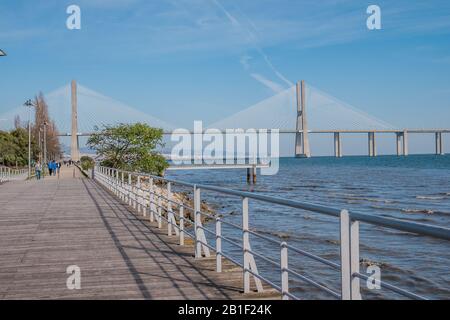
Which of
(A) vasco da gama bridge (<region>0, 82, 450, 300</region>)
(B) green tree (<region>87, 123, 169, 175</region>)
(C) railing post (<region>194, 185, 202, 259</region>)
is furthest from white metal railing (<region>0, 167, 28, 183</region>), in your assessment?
(C) railing post (<region>194, 185, 202, 259</region>)

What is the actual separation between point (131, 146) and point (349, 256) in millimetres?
30865

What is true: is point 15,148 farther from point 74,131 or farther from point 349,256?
point 349,256

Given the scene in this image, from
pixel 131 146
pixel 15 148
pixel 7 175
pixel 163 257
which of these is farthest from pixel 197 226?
pixel 15 148

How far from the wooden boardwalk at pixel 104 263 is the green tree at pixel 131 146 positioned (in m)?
20.9

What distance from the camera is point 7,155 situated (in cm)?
6794

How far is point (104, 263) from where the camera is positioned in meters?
7.33

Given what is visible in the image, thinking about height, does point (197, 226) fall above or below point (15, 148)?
below

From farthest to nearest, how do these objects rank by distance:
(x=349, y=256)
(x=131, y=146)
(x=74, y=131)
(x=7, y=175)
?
(x=74, y=131) → (x=7, y=175) → (x=131, y=146) → (x=349, y=256)

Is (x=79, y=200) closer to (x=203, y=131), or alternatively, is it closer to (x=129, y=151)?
(x=129, y=151)

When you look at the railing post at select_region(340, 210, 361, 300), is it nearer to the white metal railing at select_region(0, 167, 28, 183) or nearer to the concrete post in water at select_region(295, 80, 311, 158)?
the white metal railing at select_region(0, 167, 28, 183)

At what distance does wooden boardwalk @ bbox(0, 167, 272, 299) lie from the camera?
5785mm
